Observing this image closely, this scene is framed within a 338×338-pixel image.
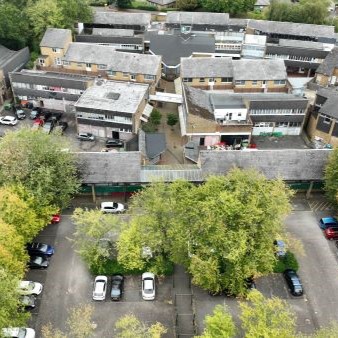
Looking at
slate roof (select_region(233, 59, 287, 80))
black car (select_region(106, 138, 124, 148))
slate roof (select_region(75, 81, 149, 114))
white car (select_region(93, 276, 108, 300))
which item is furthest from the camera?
slate roof (select_region(233, 59, 287, 80))

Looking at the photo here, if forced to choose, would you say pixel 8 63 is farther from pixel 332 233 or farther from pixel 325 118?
pixel 332 233

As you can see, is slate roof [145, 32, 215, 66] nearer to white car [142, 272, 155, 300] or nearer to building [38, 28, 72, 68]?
building [38, 28, 72, 68]

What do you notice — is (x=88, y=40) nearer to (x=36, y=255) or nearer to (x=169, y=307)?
(x=36, y=255)

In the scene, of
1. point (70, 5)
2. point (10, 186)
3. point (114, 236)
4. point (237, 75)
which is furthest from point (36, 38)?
point (114, 236)

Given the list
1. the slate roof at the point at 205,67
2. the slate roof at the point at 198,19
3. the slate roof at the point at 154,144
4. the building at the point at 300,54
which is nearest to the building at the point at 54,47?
the slate roof at the point at 205,67

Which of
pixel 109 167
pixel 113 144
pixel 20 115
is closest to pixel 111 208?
pixel 109 167

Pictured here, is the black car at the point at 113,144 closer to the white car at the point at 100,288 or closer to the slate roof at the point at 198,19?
the white car at the point at 100,288

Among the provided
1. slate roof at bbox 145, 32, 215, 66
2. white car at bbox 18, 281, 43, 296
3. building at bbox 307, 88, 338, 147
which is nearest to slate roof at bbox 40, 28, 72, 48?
slate roof at bbox 145, 32, 215, 66
